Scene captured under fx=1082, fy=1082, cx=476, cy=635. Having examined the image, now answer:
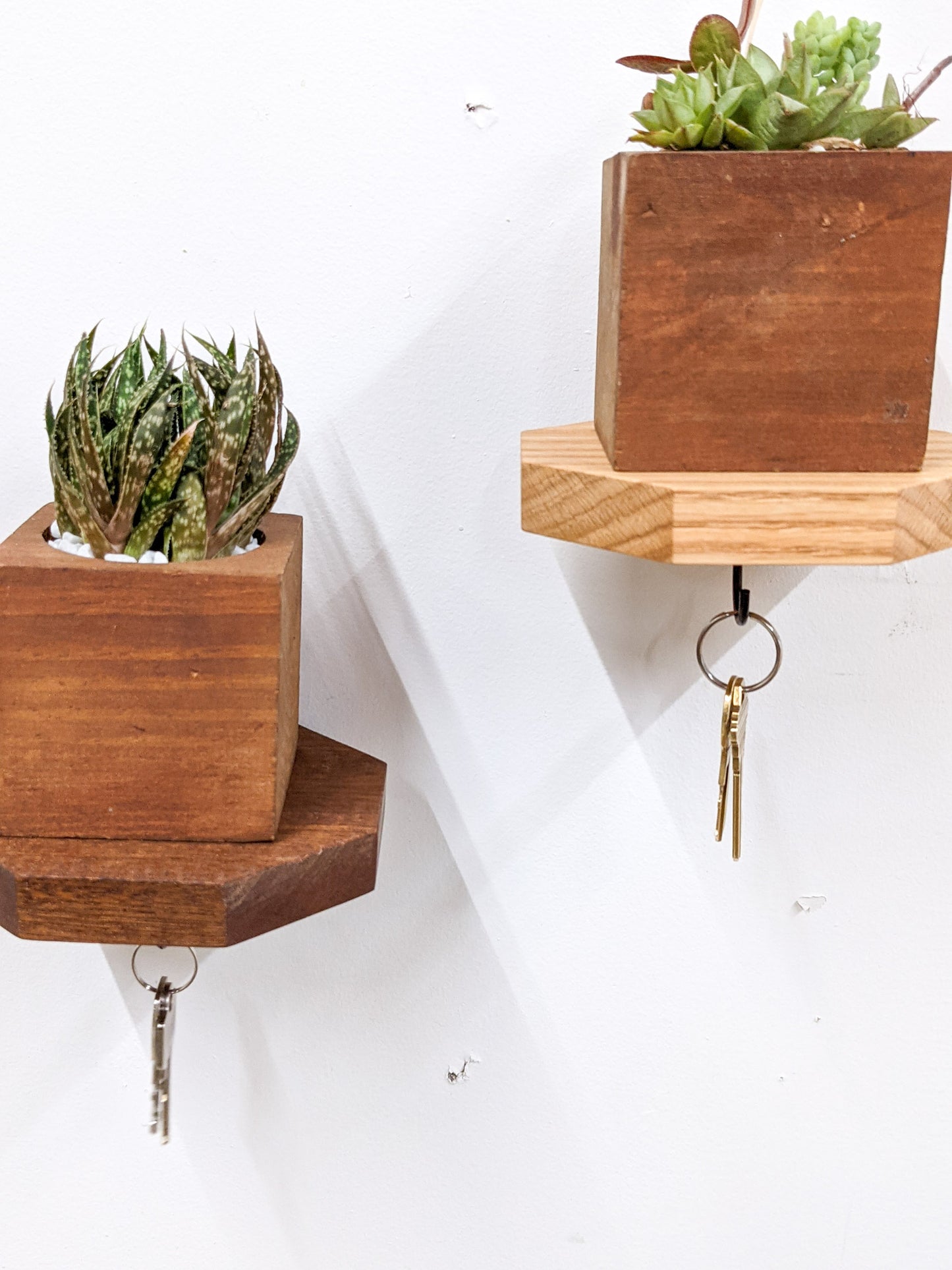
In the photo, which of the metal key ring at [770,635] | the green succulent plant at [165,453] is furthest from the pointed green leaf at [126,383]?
the metal key ring at [770,635]

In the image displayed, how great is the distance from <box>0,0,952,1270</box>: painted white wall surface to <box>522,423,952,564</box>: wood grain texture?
0.16 metres

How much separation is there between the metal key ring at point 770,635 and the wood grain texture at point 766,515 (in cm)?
13

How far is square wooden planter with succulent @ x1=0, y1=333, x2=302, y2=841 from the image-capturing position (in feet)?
1.31

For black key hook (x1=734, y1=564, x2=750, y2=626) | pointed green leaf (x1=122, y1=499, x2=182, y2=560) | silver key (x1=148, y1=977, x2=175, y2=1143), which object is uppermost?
pointed green leaf (x1=122, y1=499, x2=182, y2=560)

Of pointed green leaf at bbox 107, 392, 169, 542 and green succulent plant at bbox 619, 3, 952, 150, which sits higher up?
green succulent plant at bbox 619, 3, 952, 150

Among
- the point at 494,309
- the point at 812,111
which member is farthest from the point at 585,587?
the point at 812,111

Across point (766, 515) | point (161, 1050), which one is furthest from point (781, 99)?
point (161, 1050)

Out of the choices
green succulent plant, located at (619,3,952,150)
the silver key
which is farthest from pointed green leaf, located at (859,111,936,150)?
the silver key

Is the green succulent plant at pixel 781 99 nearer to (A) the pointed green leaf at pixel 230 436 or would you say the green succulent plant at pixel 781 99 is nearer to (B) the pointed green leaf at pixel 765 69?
(B) the pointed green leaf at pixel 765 69

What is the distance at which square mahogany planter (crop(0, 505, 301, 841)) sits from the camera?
40cm

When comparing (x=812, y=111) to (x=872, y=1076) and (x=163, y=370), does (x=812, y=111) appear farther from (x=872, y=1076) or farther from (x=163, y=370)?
(x=872, y=1076)

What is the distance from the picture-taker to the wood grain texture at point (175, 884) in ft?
1.32

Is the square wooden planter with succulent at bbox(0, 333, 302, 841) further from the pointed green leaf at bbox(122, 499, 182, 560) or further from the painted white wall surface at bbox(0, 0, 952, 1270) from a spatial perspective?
the painted white wall surface at bbox(0, 0, 952, 1270)

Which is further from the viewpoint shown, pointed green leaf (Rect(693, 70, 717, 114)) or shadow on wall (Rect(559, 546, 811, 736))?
shadow on wall (Rect(559, 546, 811, 736))
